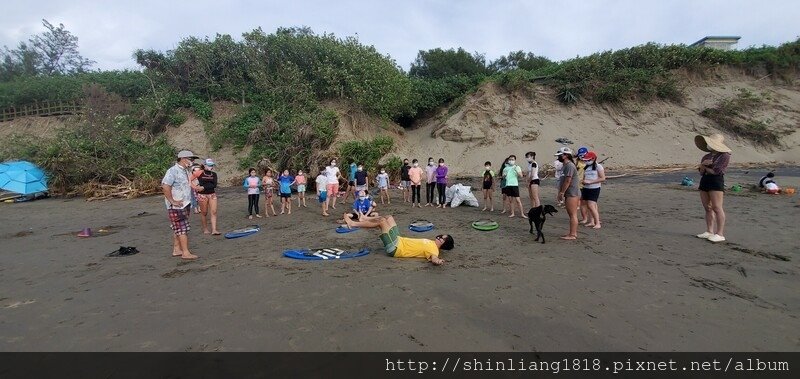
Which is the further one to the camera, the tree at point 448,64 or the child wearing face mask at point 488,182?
the tree at point 448,64

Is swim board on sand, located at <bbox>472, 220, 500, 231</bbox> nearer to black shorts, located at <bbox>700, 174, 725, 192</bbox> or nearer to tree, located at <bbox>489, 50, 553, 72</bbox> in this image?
black shorts, located at <bbox>700, 174, 725, 192</bbox>

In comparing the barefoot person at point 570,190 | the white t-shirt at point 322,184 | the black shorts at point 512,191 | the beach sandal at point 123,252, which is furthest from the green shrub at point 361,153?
the barefoot person at point 570,190

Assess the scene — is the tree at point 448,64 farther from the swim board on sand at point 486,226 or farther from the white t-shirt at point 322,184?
the swim board on sand at point 486,226

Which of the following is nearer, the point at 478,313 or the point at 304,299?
the point at 478,313

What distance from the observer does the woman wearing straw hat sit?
242 inches

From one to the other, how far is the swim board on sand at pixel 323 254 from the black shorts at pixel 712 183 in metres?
5.83

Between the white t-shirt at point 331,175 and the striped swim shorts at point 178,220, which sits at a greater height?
the white t-shirt at point 331,175

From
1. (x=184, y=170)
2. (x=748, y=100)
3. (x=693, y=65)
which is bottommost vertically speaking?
(x=184, y=170)

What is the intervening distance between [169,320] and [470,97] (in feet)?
74.3

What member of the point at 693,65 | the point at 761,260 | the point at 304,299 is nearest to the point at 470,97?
the point at 693,65

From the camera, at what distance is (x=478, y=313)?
12.2ft

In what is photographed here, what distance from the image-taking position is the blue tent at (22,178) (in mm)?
15125

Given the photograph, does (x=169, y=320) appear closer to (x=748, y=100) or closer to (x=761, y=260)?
(x=761, y=260)

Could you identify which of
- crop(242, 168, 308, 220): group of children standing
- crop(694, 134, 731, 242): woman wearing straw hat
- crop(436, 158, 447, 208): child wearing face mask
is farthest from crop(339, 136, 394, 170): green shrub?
crop(694, 134, 731, 242): woman wearing straw hat
